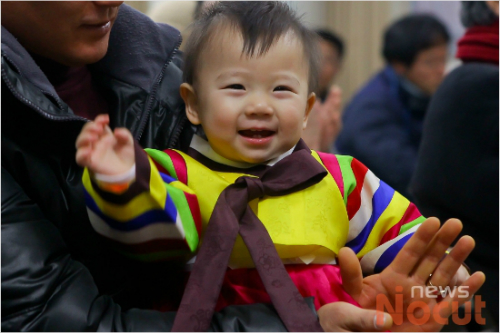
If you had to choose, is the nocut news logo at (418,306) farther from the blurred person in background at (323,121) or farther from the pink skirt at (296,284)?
the blurred person in background at (323,121)

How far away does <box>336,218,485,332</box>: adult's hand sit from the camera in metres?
1.13

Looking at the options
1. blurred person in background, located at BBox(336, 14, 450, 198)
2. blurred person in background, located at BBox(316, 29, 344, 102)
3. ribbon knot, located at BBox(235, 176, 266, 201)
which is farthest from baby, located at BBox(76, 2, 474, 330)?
blurred person in background, located at BBox(316, 29, 344, 102)

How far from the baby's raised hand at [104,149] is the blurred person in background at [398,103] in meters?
2.17

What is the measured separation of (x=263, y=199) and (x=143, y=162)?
11.9 inches

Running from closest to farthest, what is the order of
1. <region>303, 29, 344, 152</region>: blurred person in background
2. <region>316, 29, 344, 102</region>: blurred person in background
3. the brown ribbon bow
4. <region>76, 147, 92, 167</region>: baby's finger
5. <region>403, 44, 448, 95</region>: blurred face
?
<region>76, 147, 92, 167</region>: baby's finger, the brown ribbon bow, <region>303, 29, 344, 152</region>: blurred person in background, <region>403, 44, 448, 95</region>: blurred face, <region>316, 29, 344, 102</region>: blurred person in background

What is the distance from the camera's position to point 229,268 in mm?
1206

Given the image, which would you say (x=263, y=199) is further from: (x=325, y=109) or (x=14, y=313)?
(x=325, y=109)

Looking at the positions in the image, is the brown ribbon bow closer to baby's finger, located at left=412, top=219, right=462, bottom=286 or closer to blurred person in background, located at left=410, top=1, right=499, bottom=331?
baby's finger, located at left=412, top=219, right=462, bottom=286

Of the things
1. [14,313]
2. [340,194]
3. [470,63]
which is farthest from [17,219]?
[470,63]

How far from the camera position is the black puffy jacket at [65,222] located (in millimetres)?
1009

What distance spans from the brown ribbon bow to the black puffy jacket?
4cm

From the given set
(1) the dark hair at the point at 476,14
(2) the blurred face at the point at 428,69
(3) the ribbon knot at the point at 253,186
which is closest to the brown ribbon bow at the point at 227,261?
(3) the ribbon knot at the point at 253,186

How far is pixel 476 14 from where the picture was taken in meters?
2.00

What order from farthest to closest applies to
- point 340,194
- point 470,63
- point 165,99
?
point 470,63 → point 165,99 → point 340,194
